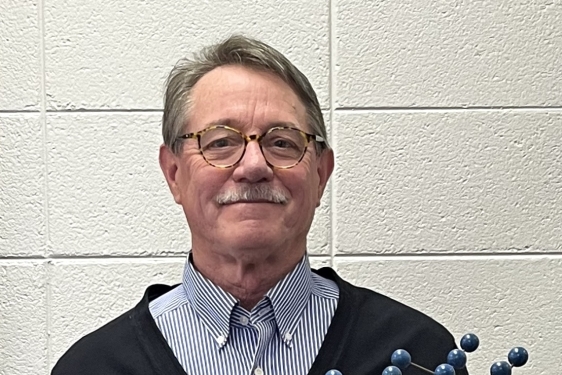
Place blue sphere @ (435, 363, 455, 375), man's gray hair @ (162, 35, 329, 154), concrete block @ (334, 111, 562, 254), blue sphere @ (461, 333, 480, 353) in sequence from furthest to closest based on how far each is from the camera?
1. concrete block @ (334, 111, 562, 254)
2. man's gray hair @ (162, 35, 329, 154)
3. blue sphere @ (461, 333, 480, 353)
4. blue sphere @ (435, 363, 455, 375)

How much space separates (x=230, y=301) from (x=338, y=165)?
757 millimetres

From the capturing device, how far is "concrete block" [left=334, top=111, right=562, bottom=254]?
210 centimetres

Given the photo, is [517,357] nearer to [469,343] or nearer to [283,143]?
[469,343]

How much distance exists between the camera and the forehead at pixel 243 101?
1.37 meters

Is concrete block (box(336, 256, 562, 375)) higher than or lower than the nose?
lower

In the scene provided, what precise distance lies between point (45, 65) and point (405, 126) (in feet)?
2.53

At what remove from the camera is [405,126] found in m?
2.10

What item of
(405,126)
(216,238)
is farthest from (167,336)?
(405,126)

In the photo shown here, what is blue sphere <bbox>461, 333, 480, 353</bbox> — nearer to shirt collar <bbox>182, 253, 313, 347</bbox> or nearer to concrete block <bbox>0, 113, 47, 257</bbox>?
shirt collar <bbox>182, 253, 313, 347</bbox>

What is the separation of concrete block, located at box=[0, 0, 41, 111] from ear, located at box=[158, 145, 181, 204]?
0.72 meters

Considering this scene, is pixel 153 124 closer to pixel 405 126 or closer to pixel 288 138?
pixel 405 126

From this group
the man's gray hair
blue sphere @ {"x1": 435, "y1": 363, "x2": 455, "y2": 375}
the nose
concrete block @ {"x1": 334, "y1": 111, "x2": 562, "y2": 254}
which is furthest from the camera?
concrete block @ {"x1": 334, "y1": 111, "x2": 562, "y2": 254}

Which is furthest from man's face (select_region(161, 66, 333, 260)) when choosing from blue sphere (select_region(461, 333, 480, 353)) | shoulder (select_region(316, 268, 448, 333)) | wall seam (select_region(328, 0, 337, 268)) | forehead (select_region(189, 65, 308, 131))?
wall seam (select_region(328, 0, 337, 268))

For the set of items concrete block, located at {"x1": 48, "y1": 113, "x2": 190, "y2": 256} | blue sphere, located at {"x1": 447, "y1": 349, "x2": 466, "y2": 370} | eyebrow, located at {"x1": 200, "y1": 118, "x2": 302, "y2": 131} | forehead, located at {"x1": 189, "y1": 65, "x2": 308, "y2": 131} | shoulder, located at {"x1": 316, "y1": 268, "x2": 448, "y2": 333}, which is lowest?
shoulder, located at {"x1": 316, "y1": 268, "x2": 448, "y2": 333}
